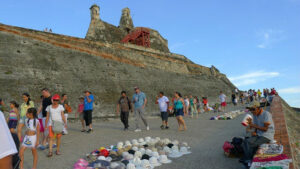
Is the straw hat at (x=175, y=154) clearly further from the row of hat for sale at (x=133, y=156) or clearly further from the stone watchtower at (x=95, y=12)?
the stone watchtower at (x=95, y=12)

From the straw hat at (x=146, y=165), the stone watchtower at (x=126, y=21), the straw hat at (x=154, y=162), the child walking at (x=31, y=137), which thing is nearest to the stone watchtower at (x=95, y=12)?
the stone watchtower at (x=126, y=21)

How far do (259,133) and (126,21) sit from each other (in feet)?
131

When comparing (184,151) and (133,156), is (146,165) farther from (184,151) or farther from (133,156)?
(184,151)

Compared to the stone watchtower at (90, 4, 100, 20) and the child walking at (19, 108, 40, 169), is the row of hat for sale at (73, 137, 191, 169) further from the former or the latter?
the stone watchtower at (90, 4, 100, 20)

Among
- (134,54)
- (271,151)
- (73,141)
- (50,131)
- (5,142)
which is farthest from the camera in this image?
(134,54)

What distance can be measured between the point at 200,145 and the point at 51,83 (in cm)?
1192

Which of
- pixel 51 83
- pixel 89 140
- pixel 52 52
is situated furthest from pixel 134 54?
pixel 89 140

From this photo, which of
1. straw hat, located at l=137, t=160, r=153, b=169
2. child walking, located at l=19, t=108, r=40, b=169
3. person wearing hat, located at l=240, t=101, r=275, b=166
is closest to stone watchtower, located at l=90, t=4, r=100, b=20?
child walking, located at l=19, t=108, r=40, b=169

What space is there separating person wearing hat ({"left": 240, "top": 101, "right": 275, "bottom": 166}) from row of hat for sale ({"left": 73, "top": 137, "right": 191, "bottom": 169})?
5.46 ft

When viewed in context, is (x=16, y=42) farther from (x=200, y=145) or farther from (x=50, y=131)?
(x=200, y=145)

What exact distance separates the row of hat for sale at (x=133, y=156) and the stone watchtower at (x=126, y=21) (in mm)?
36407

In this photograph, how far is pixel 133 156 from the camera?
552 centimetres

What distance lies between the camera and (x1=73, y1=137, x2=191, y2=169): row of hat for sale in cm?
475

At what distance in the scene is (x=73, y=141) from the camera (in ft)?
25.2
